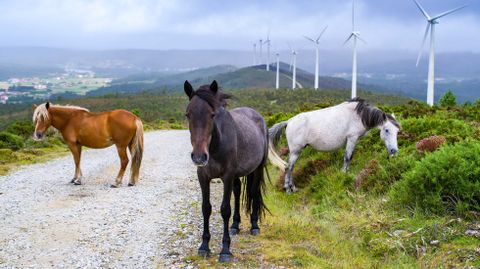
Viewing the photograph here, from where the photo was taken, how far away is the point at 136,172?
1212cm

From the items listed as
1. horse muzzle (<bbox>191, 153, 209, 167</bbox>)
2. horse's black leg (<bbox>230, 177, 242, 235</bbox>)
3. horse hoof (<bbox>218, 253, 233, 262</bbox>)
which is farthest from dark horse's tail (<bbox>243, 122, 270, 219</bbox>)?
horse muzzle (<bbox>191, 153, 209, 167</bbox>)

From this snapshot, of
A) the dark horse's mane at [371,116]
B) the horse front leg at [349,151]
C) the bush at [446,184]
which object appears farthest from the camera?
the horse front leg at [349,151]

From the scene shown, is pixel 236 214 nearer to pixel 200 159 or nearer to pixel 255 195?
pixel 255 195

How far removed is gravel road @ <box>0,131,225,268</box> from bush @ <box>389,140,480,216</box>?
3415 millimetres

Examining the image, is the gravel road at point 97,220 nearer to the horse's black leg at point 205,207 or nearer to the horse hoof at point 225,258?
the horse's black leg at point 205,207

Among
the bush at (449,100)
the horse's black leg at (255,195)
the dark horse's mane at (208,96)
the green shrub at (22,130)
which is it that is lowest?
the green shrub at (22,130)

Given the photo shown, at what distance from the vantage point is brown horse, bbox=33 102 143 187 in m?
12.2

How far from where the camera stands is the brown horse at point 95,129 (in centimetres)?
1220

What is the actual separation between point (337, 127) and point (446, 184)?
4252 mm

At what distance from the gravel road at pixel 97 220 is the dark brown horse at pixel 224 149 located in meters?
0.78

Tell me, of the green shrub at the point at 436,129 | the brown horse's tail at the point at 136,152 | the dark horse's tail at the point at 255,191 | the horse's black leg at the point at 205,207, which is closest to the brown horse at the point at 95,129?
the brown horse's tail at the point at 136,152

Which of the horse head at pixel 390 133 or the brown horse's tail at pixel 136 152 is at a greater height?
the horse head at pixel 390 133

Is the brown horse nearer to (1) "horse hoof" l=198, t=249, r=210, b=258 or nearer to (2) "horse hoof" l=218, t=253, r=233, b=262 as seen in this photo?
(1) "horse hoof" l=198, t=249, r=210, b=258

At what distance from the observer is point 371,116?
11203mm
